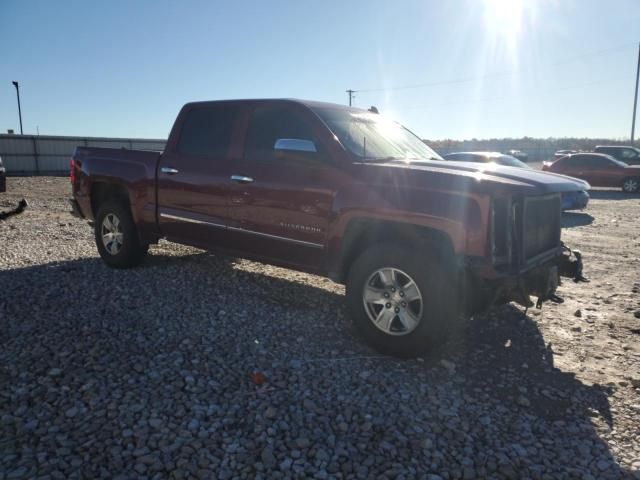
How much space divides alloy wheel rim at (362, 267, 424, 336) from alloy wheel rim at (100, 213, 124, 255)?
143 inches

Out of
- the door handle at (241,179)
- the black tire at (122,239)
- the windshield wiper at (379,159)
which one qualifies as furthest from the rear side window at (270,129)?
the black tire at (122,239)

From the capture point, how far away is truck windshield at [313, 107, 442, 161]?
14.3 ft

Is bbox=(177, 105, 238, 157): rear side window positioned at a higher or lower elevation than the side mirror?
higher

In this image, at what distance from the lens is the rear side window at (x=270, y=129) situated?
452 centimetres

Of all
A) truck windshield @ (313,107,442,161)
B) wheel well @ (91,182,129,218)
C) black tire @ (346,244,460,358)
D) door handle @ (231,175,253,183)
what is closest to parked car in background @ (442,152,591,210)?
truck windshield @ (313,107,442,161)

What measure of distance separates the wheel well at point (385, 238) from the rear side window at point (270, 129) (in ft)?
3.45

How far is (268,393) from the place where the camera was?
10.7ft

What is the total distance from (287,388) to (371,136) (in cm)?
Result: 253

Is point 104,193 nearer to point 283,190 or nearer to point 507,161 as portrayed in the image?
point 283,190

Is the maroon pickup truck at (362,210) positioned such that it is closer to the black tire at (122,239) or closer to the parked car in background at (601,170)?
the black tire at (122,239)

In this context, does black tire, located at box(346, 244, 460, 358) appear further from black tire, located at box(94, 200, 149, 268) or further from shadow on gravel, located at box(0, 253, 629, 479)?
black tire, located at box(94, 200, 149, 268)

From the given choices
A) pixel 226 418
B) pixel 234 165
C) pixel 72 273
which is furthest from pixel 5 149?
pixel 226 418

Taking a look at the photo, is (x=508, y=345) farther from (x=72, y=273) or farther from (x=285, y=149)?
(x=72, y=273)

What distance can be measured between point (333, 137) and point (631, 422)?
300 centimetres
